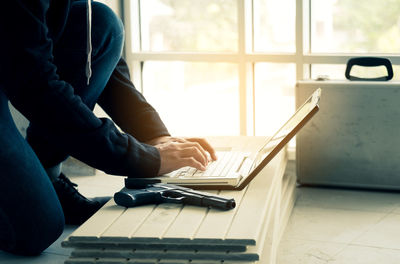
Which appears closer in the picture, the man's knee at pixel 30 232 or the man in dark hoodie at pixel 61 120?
the man in dark hoodie at pixel 61 120

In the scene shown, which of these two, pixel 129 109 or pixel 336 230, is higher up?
pixel 129 109

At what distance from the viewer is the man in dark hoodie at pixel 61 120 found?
1.39 meters

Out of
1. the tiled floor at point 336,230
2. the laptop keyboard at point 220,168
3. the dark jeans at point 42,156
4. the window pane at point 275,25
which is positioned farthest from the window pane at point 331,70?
the dark jeans at point 42,156

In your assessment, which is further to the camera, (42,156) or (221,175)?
(42,156)

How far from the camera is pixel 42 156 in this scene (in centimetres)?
187

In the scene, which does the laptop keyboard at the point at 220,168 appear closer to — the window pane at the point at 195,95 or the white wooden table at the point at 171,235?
the white wooden table at the point at 171,235

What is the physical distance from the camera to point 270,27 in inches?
110

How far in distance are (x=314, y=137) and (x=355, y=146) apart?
15 centimetres

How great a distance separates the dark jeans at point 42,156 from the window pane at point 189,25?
3.60 ft

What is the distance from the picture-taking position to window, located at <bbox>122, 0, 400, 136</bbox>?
8.63ft

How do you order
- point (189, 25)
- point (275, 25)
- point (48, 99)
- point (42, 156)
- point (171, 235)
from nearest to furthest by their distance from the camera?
point (171, 235) → point (48, 99) → point (42, 156) → point (275, 25) → point (189, 25)

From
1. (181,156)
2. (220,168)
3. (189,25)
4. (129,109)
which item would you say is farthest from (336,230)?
(189,25)

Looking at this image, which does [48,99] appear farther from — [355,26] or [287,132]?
[355,26]

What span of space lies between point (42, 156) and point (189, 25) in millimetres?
1306
